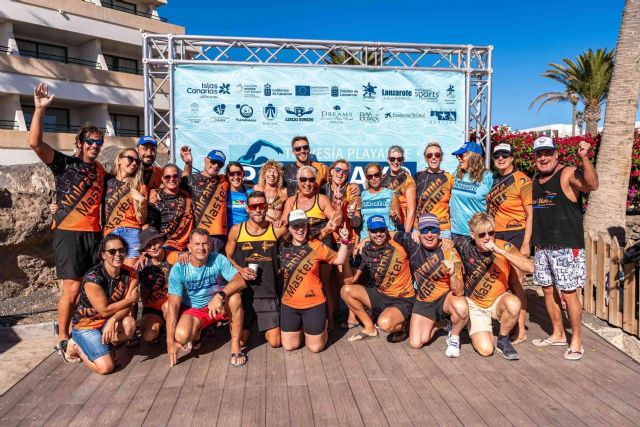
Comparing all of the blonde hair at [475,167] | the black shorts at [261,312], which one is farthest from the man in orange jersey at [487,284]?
the black shorts at [261,312]

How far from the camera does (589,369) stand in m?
4.32

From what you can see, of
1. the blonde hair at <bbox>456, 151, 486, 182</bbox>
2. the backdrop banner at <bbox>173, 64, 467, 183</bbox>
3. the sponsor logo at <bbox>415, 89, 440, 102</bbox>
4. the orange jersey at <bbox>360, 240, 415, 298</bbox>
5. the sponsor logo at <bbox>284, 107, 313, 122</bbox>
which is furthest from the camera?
the sponsor logo at <bbox>415, 89, 440, 102</bbox>

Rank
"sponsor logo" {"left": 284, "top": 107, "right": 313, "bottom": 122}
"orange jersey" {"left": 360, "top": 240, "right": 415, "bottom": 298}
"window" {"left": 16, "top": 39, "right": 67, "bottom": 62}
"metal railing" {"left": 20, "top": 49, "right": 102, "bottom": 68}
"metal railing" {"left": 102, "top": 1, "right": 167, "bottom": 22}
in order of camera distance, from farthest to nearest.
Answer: "metal railing" {"left": 102, "top": 1, "right": 167, "bottom": 22}, "metal railing" {"left": 20, "top": 49, "right": 102, "bottom": 68}, "window" {"left": 16, "top": 39, "right": 67, "bottom": 62}, "sponsor logo" {"left": 284, "top": 107, "right": 313, "bottom": 122}, "orange jersey" {"left": 360, "top": 240, "right": 415, "bottom": 298}

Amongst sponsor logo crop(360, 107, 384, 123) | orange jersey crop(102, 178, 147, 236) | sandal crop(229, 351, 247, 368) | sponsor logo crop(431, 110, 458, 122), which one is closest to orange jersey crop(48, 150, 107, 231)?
orange jersey crop(102, 178, 147, 236)

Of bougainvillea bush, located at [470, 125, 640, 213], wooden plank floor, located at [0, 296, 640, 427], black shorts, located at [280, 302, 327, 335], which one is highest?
bougainvillea bush, located at [470, 125, 640, 213]

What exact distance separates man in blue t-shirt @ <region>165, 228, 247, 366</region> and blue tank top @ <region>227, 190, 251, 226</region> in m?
0.88

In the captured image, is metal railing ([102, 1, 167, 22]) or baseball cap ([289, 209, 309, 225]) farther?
metal railing ([102, 1, 167, 22])

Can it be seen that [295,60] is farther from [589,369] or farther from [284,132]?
[589,369]

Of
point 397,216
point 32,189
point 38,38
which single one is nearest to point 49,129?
point 38,38

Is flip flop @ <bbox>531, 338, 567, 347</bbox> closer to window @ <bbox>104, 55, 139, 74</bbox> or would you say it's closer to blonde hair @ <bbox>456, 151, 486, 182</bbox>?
blonde hair @ <bbox>456, 151, 486, 182</bbox>

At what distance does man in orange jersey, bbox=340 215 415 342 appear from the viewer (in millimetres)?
5055

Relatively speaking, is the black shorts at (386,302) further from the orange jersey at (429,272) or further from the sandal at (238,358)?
the sandal at (238,358)

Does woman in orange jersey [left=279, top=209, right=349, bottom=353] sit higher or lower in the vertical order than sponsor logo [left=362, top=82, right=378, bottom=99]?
lower

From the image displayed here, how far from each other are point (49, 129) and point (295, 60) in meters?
23.3
